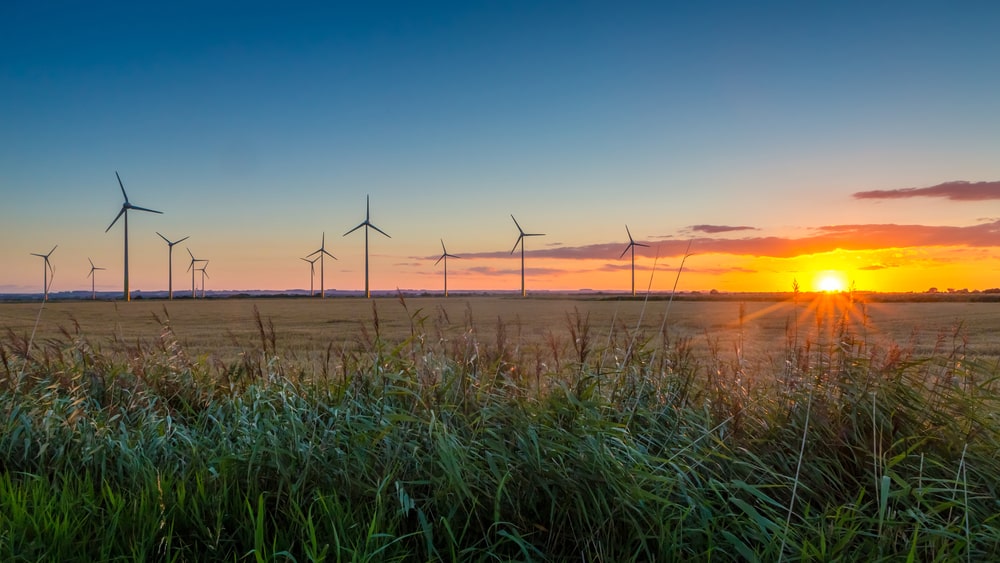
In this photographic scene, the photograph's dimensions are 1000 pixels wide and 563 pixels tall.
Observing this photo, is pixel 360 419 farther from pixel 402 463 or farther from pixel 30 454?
pixel 30 454

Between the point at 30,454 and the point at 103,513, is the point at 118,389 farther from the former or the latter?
the point at 103,513

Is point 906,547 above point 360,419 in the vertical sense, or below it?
below

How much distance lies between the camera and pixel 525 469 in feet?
13.4

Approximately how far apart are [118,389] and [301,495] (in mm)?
3677

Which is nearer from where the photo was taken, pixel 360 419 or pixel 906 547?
pixel 906 547

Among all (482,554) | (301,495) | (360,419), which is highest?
(360,419)

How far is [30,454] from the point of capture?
5219 mm

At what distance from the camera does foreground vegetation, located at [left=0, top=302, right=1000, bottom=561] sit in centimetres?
372

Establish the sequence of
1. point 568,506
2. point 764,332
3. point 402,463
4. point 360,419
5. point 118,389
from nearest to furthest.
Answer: point 568,506, point 402,463, point 360,419, point 118,389, point 764,332

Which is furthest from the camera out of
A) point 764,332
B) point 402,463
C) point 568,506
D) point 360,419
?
point 764,332

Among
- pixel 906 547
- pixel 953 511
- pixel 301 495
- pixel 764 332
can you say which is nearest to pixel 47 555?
pixel 301 495

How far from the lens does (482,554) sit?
3.71 m

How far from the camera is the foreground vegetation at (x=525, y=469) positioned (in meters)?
3.72

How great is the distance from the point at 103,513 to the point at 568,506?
3.29 m
